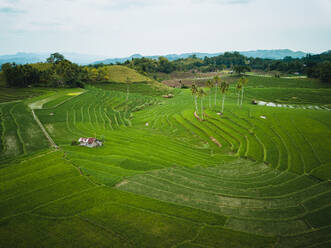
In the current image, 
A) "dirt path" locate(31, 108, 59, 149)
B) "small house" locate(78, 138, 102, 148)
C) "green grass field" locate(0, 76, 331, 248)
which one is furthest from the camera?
"small house" locate(78, 138, 102, 148)

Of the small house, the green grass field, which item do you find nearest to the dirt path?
the green grass field

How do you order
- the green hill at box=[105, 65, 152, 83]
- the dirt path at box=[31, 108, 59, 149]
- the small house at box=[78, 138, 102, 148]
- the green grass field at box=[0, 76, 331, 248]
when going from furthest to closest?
1. the green hill at box=[105, 65, 152, 83]
2. the small house at box=[78, 138, 102, 148]
3. the dirt path at box=[31, 108, 59, 149]
4. the green grass field at box=[0, 76, 331, 248]

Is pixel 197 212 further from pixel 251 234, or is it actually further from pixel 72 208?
pixel 72 208

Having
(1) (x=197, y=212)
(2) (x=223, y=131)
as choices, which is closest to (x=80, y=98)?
(2) (x=223, y=131)

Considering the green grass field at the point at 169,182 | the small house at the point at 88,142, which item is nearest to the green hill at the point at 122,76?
the green grass field at the point at 169,182

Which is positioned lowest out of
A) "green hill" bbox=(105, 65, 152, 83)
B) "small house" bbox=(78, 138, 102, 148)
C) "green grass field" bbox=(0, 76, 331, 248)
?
"green grass field" bbox=(0, 76, 331, 248)

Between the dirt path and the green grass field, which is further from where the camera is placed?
the dirt path

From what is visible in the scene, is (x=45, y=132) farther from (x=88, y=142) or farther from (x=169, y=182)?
(x=169, y=182)

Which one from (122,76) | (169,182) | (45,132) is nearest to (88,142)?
(45,132)

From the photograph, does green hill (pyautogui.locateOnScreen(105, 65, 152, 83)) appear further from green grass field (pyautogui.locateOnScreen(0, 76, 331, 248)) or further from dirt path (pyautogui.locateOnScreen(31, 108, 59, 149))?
dirt path (pyautogui.locateOnScreen(31, 108, 59, 149))
